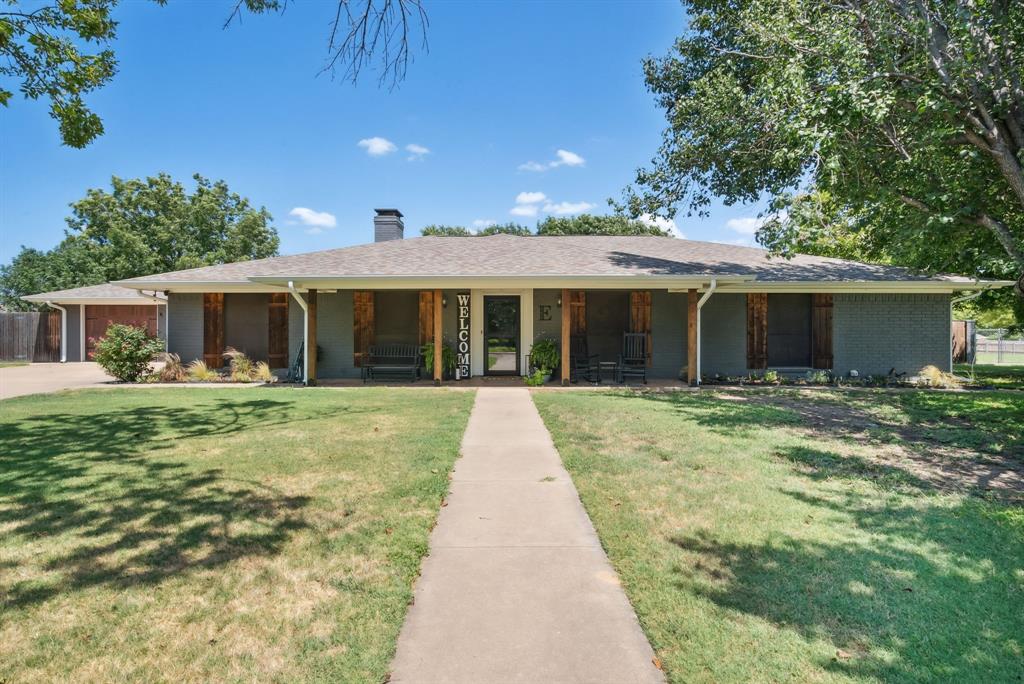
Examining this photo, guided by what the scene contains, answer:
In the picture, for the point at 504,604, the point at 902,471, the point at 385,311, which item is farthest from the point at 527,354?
the point at 504,604

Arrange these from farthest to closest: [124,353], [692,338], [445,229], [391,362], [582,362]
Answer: [445,229] < [391,362] < [582,362] < [124,353] < [692,338]

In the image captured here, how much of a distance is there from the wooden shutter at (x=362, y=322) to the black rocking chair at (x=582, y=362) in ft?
16.3

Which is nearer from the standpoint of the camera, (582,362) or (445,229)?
Answer: (582,362)

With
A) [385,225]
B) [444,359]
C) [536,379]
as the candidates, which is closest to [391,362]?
[444,359]

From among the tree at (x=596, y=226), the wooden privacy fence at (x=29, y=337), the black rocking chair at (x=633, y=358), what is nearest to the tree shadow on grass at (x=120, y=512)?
the black rocking chair at (x=633, y=358)

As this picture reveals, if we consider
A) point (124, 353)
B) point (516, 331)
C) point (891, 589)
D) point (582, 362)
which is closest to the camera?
point (891, 589)

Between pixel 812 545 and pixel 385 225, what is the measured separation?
15.5 meters

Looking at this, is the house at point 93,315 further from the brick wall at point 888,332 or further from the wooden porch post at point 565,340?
the brick wall at point 888,332

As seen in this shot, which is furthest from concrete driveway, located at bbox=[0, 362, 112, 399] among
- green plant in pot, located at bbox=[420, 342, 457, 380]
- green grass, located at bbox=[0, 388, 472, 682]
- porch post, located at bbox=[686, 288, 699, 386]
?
porch post, located at bbox=[686, 288, 699, 386]

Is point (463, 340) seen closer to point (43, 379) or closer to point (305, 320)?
point (305, 320)

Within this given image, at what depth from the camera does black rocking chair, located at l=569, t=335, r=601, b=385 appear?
1222cm

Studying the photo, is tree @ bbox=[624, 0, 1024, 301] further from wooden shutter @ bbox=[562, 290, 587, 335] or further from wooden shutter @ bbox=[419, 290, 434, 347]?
wooden shutter @ bbox=[419, 290, 434, 347]

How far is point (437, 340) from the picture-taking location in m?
12.1

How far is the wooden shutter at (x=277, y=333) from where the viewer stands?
512 inches
